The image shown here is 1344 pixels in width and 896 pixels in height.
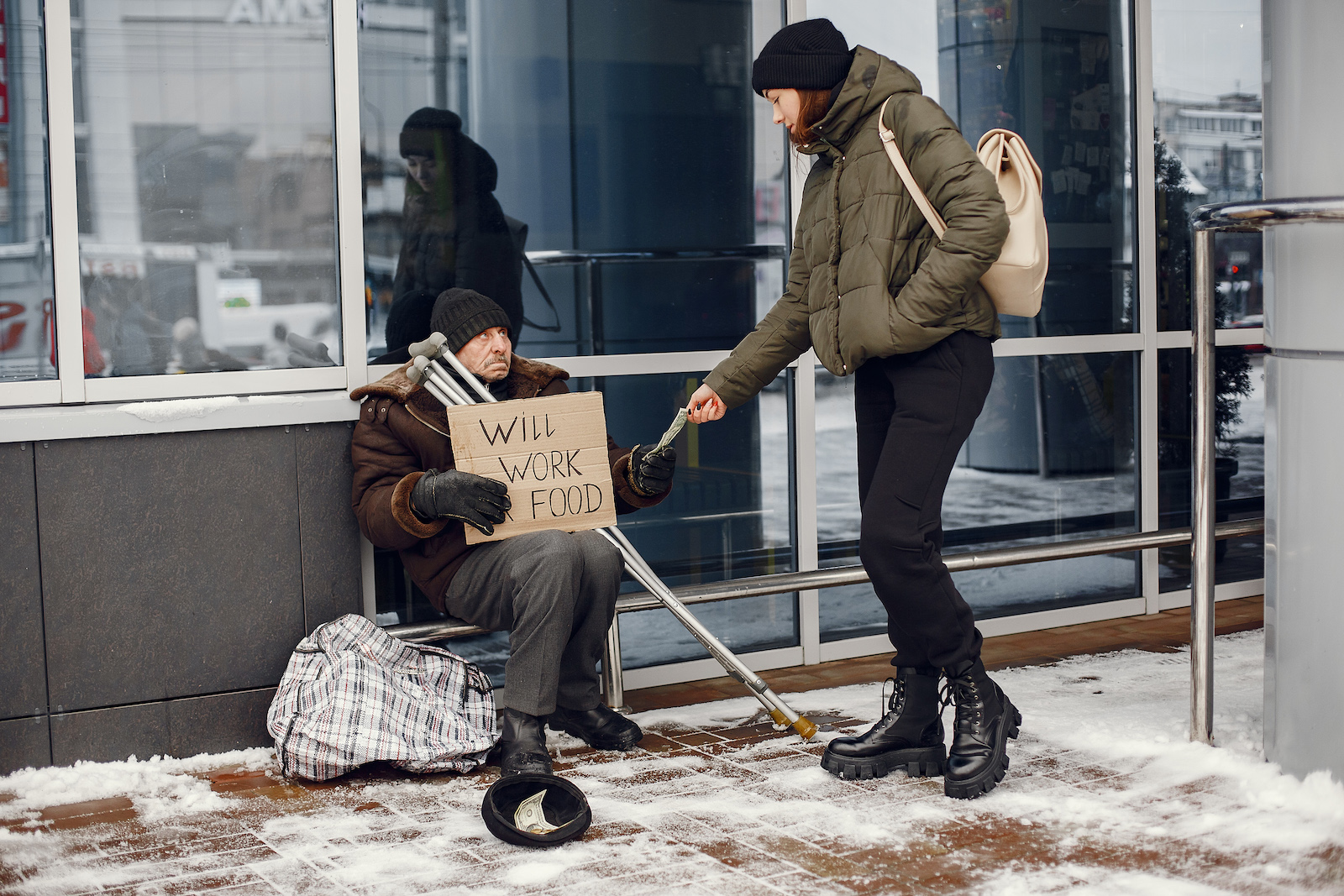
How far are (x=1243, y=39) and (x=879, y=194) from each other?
340 centimetres

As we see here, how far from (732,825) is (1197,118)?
403cm

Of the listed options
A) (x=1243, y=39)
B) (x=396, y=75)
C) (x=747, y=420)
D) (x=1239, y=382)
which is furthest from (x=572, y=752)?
(x=1243, y=39)

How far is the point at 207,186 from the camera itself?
3.90 m

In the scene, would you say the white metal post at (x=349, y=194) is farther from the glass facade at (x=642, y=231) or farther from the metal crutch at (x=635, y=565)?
the metal crutch at (x=635, y=565)

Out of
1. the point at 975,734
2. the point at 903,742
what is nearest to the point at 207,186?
the point at 903,742

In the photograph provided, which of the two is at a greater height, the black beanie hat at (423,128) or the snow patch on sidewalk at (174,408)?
the black beanie hat at (423,128)

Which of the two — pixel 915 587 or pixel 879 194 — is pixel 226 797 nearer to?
pixel 915 587

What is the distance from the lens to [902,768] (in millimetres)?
3443

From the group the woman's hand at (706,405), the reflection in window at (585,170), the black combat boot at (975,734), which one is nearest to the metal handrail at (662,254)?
the reflection in window at (585,170)

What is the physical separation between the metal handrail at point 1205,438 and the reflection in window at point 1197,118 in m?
2.31

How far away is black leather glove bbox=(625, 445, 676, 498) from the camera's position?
3.72 m

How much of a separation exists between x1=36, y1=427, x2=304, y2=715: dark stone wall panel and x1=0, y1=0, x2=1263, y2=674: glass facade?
0.84 feet

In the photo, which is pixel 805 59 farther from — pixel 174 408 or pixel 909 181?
pixel 174 408

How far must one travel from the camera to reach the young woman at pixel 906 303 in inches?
122
